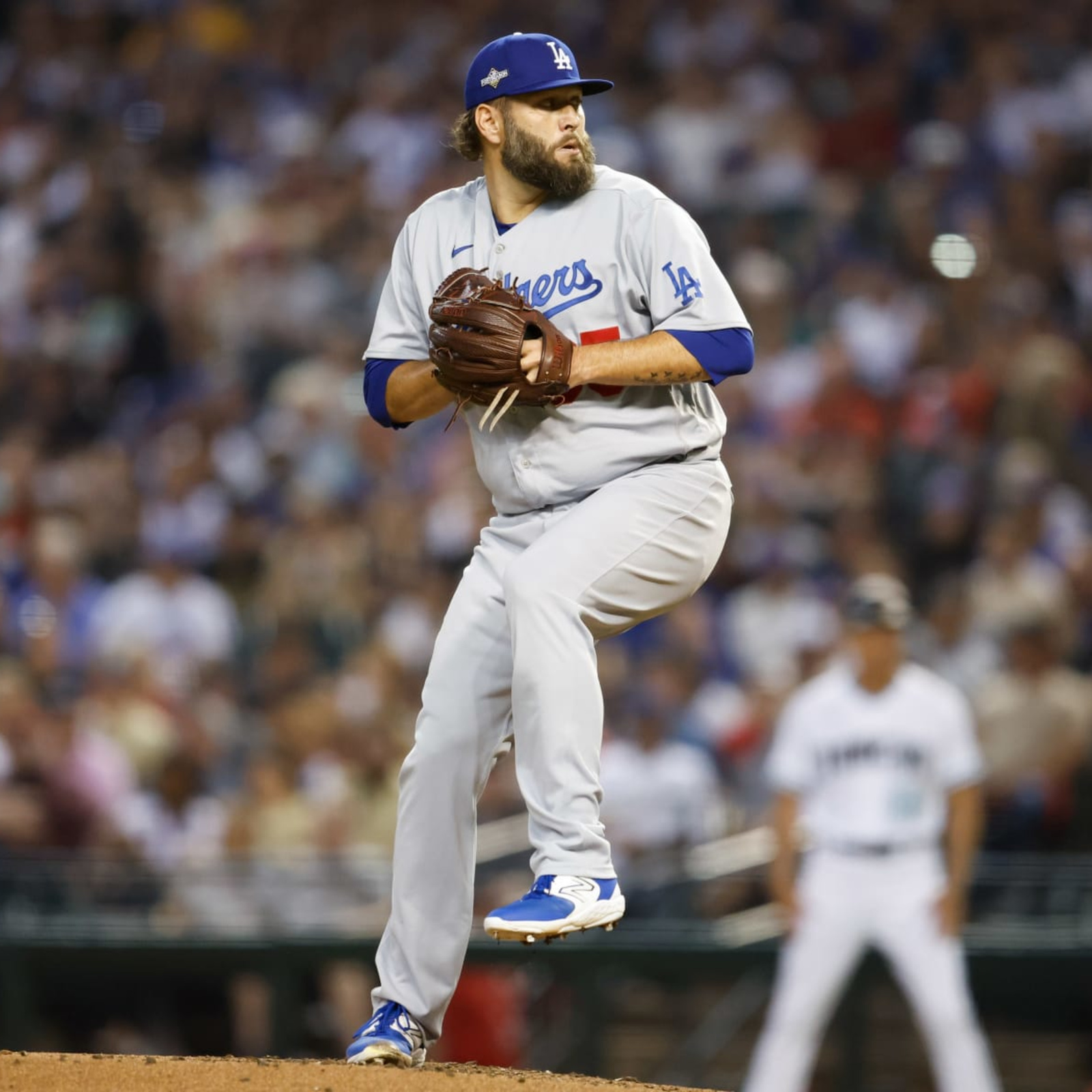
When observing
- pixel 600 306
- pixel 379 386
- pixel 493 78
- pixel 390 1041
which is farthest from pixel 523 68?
pixel 390 1041

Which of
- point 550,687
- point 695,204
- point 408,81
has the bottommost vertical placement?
point 550,687

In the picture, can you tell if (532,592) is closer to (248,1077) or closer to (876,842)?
(248,1077)

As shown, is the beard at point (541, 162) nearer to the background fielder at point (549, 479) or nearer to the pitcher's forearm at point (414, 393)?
the background fielder at point (549, 479)

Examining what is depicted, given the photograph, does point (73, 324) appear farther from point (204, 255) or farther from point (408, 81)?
point (408, 81)

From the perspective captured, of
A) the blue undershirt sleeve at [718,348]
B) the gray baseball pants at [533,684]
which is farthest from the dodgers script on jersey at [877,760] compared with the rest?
the blue undershirt sleeve at [718,348]

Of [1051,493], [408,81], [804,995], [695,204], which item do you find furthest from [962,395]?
[408,81]

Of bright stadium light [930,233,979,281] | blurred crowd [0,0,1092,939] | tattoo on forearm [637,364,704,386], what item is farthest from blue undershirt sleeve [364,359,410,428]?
bright stadium light [930,233,979,281]

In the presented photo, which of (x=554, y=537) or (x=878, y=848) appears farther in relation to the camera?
(x=878, y=848)
